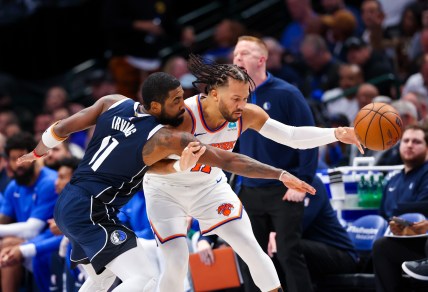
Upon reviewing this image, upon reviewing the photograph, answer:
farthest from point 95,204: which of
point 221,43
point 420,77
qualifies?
point 221,43

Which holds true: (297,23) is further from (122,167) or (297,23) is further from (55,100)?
(122,167)

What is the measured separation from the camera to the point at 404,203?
705cm

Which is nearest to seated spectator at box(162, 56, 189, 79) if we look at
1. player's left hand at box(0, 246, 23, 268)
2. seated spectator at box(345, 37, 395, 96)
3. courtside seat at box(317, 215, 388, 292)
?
seated spectator at box(345, 37, 395, 96)

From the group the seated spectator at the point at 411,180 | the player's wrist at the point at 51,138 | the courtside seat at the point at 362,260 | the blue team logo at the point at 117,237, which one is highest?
the player's wrist at the point at 51,138

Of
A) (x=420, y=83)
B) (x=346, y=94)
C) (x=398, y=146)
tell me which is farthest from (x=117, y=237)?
(x=420, y=83)

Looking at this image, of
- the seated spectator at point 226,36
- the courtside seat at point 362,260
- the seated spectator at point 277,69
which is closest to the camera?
the courtside seat at point 362,260

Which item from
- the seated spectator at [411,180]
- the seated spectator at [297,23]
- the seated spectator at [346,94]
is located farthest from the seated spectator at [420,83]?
the seated spectator at [297,23]

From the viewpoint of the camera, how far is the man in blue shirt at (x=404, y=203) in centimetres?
670

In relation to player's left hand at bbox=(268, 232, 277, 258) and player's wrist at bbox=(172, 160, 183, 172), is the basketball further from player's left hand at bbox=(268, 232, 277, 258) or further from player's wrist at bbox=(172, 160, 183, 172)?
player's left hand at bbox=(268, 232, 277, 258)

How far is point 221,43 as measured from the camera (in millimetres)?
11711

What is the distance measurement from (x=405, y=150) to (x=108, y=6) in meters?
5.81

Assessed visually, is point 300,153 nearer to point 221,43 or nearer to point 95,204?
point 95,204

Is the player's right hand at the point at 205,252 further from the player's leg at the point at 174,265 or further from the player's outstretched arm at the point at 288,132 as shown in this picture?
the player's outstretched arm at the point at 288,132

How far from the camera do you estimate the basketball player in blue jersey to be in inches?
218
